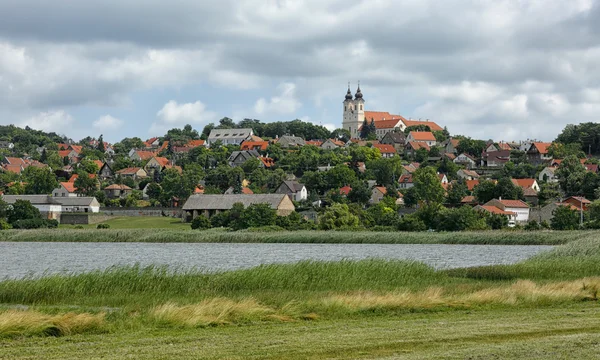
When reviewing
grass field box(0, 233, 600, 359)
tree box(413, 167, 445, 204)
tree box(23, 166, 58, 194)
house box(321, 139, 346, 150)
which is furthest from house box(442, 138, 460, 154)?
grass field box(0, 233, 600, 359)

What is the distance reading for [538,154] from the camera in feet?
493

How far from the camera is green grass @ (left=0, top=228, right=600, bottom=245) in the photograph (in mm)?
65562

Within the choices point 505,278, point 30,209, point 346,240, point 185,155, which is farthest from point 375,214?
point 185,155

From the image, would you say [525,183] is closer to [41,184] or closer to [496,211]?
[496,211]

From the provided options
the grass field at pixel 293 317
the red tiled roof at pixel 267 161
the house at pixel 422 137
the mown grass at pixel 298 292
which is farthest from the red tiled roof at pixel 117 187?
the grass field at pixel 293 317

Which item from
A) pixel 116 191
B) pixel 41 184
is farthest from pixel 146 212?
pixel 41 184

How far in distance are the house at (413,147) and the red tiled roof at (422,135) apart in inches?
278

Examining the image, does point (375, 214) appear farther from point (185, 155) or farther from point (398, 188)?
point (185, 155)

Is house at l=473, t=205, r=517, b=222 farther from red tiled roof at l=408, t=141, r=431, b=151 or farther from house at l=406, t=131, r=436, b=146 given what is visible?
house at l=406, t=131, r=436, b=146

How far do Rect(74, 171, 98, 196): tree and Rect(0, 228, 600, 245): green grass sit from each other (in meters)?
47.4

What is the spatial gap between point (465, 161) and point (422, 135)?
89.0ft

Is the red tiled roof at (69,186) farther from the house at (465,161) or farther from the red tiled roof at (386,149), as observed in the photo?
the house at (465,161)

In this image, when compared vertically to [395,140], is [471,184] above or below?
below

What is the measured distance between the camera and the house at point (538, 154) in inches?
5886
